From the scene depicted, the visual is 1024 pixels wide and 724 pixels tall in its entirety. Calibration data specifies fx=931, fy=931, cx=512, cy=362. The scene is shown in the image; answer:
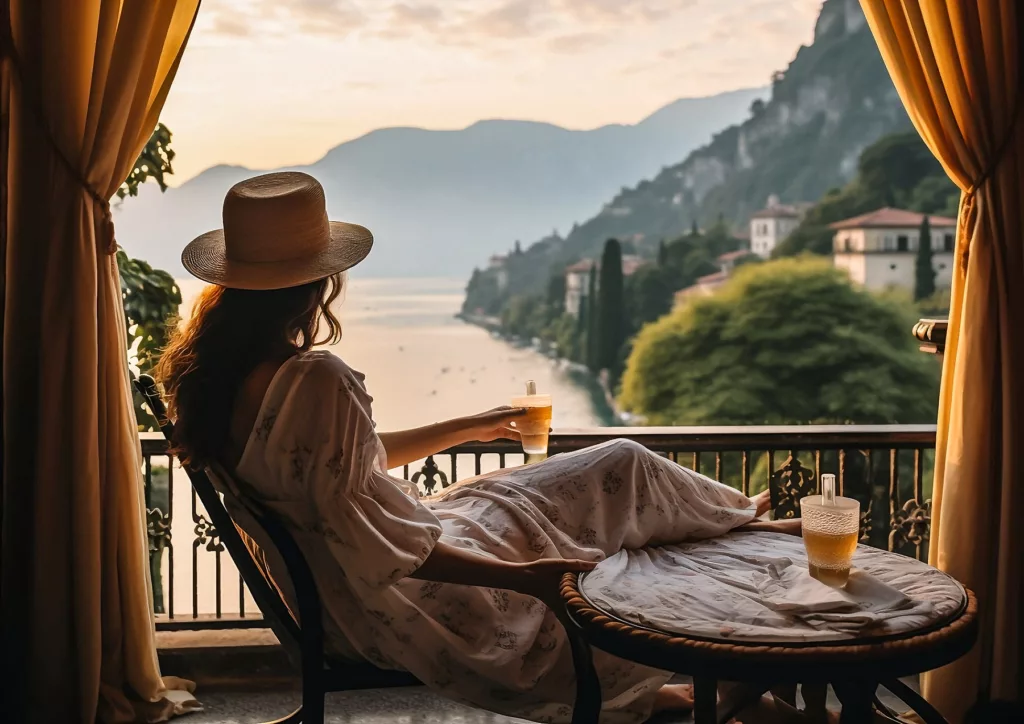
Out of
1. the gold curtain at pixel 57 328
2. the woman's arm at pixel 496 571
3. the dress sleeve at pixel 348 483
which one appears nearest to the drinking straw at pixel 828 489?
the woman's arm at pixel 496 571

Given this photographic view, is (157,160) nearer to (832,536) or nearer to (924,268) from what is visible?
(832,536)

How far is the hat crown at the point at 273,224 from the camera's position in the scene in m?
1.75

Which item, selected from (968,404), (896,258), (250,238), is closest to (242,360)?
(250,238)

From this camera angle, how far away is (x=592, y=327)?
19453 millimetres

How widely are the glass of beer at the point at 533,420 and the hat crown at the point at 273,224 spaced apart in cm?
56

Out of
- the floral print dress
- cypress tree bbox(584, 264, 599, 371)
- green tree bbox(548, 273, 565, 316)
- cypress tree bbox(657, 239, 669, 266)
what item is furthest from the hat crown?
cypress tree bbox(657, 239, 669, 266)

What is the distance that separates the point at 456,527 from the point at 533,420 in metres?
0.36

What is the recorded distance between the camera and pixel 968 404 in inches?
89.3

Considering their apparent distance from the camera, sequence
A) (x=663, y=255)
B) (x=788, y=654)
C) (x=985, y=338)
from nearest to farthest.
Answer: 1. (x=788, y=654)
2. (x=985, y=338)
3. (x=663, y=255)

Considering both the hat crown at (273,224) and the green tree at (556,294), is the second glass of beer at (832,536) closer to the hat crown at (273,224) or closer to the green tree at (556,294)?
the hat crown at (273,224)

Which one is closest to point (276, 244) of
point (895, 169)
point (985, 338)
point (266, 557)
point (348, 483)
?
point (348, 483)

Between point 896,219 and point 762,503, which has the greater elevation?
point 896,219

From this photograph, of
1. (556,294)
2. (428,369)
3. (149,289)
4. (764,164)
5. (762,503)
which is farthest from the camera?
(764,164)

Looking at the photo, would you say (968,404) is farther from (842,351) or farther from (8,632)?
(842,351)
